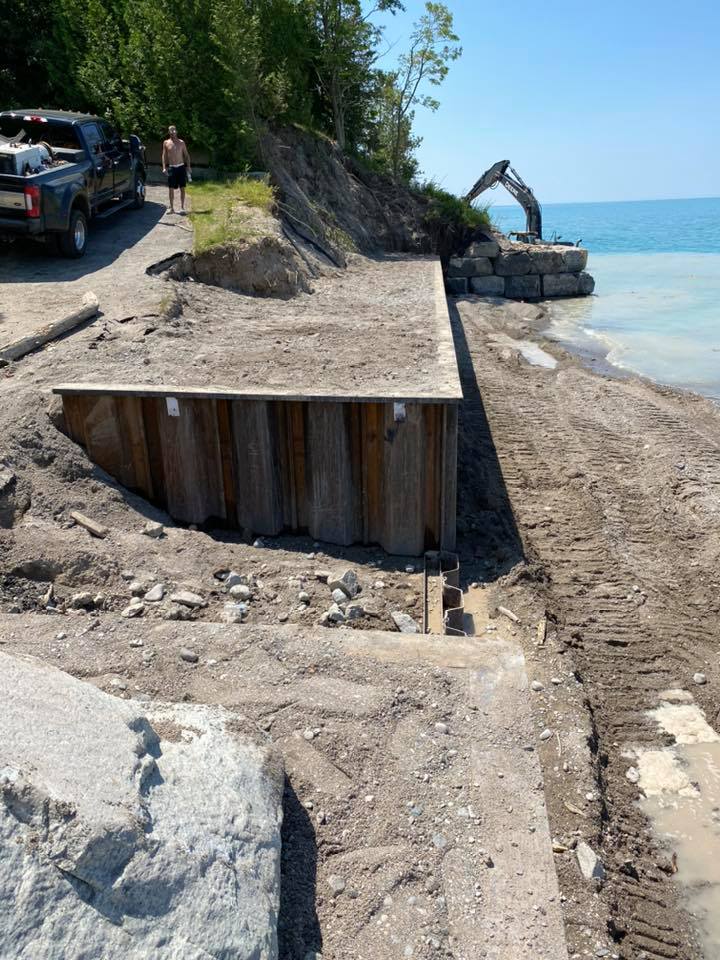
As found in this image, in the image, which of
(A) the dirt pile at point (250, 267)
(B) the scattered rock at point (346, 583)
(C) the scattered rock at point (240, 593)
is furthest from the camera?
(A) the dirt pile at point (250, 267)

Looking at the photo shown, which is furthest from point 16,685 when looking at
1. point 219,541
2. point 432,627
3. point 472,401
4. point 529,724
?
point 472,401

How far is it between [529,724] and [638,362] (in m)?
15.2

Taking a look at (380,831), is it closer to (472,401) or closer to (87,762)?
(87,762)

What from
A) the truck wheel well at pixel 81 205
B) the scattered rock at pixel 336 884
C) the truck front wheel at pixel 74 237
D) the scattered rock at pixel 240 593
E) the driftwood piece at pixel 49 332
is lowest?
the scattered rock at pixel 240 593

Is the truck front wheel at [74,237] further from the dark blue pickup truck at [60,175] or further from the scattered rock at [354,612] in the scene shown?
the scattered rock at [354,612]

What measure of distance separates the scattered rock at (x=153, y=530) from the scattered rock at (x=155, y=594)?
92cm

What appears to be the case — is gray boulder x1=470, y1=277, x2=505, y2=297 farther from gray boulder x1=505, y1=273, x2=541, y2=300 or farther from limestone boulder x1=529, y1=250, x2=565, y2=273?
limestone boulder x1=529, y1=250, x2=565, y2=273

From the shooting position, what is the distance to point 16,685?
10.2 feet

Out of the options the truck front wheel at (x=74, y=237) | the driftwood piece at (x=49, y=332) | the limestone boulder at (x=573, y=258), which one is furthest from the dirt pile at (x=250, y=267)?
the limestone boulder at (x=573, y=258)

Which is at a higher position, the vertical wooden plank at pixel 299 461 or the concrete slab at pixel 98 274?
the concrete slab at pixel 98 274

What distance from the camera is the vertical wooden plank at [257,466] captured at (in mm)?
7613

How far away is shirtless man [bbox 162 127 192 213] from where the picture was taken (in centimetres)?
1545

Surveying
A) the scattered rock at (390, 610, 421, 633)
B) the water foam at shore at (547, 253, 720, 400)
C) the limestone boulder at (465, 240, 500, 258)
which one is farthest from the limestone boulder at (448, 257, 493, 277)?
the scattered rock at (390, 610, 421, 633)

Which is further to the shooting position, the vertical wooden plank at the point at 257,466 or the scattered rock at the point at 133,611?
the vertical wooden plank at the point at 257,466
